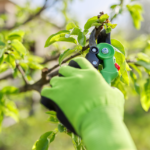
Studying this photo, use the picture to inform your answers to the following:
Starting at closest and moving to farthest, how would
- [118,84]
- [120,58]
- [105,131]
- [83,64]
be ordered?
[105,131]
[83,64]
[120,58]
[118,84]

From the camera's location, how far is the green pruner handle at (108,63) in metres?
0.48

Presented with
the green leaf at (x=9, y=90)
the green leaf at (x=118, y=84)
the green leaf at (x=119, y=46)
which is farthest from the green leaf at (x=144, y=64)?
the green leaf at (x=9, y=90)

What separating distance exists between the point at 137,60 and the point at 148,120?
4709 mm

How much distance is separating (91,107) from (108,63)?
0.54ft

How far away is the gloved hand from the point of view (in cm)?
34

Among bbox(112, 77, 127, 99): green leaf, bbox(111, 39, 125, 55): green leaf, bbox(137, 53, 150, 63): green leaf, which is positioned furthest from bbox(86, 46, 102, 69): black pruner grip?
bbox(137, 53, 150, 63): green leaf

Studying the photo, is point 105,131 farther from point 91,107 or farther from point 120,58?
point 120,58

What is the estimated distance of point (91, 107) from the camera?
375 millimetres

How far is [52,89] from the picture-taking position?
1.35 feet

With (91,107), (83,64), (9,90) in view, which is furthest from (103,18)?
(9,90)


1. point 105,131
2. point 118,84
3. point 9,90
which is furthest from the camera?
point 9,90

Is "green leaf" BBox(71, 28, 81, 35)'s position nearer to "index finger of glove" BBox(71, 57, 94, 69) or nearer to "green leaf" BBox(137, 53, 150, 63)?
"index finger of glove" BBox(71, 57, 94, 69)

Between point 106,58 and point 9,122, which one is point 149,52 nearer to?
point 106,58

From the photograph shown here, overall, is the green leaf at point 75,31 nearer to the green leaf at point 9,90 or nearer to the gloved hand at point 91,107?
the gloved hand at point 91,107
